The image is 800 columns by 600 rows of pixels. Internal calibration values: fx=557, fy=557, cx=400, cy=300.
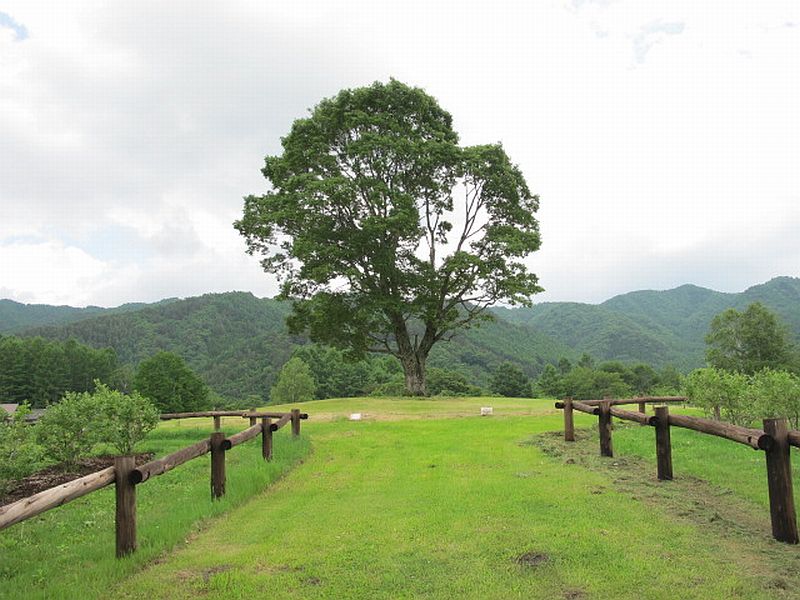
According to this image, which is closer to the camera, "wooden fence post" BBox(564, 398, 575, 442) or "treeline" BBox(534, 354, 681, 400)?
"wooden fence post" BBox(564, 398, 575, 442)

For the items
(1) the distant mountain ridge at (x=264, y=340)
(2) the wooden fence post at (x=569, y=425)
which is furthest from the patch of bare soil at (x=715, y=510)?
(1) the distant mountain ridge at (x=264, y=340)

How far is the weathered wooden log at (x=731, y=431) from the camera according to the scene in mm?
6141

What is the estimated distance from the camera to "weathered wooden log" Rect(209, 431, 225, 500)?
851 centimetres

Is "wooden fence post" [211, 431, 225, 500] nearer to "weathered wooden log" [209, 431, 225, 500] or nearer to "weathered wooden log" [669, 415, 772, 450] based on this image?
"weathered wooden log" [209, 431, 225, 500]

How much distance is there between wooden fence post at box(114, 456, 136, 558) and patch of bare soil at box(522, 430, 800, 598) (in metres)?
6.15

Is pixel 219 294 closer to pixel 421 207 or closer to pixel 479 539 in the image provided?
pixel 421 207

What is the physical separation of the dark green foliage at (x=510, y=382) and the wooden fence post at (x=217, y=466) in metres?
85.4

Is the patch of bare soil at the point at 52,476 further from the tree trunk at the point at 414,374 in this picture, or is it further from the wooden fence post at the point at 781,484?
the tree trunk at the point at 414,374

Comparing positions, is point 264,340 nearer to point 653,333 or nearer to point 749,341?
point 749,341

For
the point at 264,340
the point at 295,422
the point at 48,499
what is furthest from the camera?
the point at 264,340

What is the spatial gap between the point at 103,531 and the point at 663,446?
27.9 feet

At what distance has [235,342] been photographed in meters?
143

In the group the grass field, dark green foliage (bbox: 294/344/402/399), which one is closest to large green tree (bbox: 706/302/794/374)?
the grass field

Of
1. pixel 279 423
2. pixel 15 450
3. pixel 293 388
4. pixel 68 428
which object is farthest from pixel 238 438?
pixel 293 388
